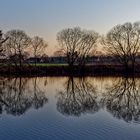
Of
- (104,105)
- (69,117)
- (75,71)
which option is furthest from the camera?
(75,71)

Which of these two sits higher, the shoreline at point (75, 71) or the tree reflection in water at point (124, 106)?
the shoreline at point (75, 71)

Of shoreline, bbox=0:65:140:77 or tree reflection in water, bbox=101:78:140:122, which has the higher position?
shoreline, bbox=0:65:140:77

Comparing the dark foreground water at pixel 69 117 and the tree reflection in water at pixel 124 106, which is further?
the tree reflection in water at pixel 124 106

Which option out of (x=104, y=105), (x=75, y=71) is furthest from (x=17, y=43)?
(x=104, y=105)

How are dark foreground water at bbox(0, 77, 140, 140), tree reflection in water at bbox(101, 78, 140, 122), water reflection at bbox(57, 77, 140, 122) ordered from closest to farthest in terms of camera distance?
dark foreground water at bbox(0, 77, 140, 140)
tree reflection in water at bbox(101, 78, 140, 122)
water reflection at bbox(57, 77, 140, 122)

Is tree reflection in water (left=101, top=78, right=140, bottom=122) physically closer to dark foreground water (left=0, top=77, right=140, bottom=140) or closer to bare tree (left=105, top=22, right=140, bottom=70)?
dark foreground water (left=0, top=77, right=140, bottom=140)

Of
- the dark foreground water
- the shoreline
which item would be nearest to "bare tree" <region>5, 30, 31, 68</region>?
the shoreline

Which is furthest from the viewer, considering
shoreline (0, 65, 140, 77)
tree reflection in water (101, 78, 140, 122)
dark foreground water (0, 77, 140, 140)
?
shoreline (0, 65, 140, 77)

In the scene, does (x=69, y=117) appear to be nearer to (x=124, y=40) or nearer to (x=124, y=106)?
(x=124, y=106)

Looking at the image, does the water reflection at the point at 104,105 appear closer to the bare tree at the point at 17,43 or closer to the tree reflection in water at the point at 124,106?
the tree reflection in water at the point at 124,106

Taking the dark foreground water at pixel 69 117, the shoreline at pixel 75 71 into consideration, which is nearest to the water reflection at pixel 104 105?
the dark foreground water at pixel 69 117

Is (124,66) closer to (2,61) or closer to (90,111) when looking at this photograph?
(2,61)

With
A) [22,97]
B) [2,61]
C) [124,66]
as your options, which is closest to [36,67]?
[2,61]

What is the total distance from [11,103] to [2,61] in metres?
34.0
